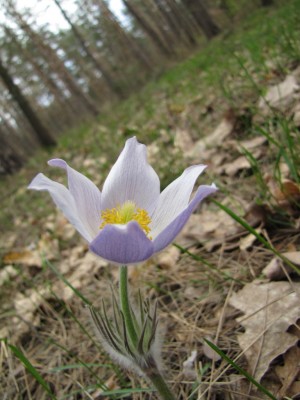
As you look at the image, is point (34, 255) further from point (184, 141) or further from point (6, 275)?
point (184, 141)

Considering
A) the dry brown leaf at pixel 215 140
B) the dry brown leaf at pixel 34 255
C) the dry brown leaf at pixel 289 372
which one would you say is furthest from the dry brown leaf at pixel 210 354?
the dry brown leaf at pixel 215 140

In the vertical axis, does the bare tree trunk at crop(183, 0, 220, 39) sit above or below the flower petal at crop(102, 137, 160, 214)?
above

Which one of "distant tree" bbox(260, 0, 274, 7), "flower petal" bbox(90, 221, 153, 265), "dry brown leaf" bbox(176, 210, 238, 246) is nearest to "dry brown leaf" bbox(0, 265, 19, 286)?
"dry brown leaf" bbox(176, 210, 238, 246)

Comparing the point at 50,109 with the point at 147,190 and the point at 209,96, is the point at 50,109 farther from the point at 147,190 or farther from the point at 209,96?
the point at 147,190

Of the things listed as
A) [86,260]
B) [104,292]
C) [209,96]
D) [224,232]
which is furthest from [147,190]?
[209,96]

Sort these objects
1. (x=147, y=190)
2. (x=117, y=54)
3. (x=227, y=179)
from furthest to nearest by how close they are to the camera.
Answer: (x=117, y=54) → (x=227, y=179) → (x=147, y=190)

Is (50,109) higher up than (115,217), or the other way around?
(50,109)

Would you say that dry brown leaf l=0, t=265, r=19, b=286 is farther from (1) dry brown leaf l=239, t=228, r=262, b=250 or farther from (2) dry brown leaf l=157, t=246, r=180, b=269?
(1) dry brown leaf l=239, t=228, r=262, b=250
